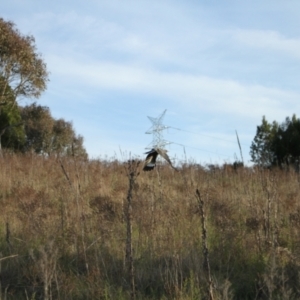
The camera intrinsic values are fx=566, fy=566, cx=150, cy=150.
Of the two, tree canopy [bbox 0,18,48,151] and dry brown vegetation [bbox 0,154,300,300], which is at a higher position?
tree canopy [bbox 0,18,48,151]

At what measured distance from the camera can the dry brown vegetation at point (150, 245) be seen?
4438 millimetres

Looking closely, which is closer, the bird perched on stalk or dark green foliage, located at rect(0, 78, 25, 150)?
the bird perched on stalk

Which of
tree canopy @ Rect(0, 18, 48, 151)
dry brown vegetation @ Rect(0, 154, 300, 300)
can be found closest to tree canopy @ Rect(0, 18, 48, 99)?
tree canopy @ Rect(0, 18, 48, 151)

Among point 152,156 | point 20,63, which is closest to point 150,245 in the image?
point 152,156

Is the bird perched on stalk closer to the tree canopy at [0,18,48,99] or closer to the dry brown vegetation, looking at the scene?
the dry brown vegetation

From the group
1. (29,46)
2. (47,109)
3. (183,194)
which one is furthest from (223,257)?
(47,109)

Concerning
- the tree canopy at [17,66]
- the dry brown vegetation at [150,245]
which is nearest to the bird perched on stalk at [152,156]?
the dry brown vegetation at [150,245]

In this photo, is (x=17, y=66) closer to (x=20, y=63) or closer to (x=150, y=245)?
(x=20, y=63)

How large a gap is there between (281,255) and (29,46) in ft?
66.4

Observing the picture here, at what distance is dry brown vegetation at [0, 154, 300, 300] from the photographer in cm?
444

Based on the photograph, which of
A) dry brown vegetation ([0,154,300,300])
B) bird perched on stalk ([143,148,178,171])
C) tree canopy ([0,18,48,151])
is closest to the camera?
bird perched on stalk ([143,148,178,171])

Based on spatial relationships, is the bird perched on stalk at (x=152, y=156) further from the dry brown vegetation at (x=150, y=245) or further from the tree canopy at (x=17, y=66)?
the tree canopy at (x=17, y=66)

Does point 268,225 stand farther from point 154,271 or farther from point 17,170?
point 17,170

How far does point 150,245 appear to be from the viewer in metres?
5.21
